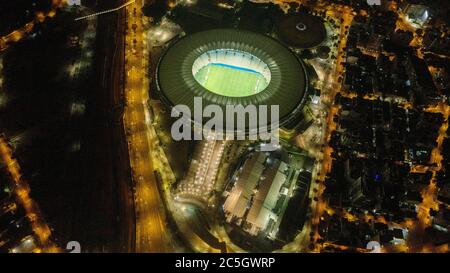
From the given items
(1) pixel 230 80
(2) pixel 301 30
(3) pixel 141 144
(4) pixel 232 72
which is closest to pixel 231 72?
(4) pixel 232 72

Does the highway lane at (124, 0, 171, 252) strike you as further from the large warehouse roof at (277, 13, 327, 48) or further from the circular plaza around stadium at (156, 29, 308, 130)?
the large warehouse roof at (277, 13, 327, 48)

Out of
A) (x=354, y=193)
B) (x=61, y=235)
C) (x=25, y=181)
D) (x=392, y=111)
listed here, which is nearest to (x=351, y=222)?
(x=354, y=193)

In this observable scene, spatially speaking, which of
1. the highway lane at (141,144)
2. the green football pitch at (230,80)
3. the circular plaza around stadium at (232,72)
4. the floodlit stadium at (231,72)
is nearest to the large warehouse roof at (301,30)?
the circular plaza around stadium at (232,72)

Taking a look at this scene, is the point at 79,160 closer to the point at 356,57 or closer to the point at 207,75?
the point at 207,75

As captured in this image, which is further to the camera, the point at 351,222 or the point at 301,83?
the point at 301,83

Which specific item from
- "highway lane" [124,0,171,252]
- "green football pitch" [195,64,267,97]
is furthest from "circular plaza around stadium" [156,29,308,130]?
"highway lane" [124,0,171,252]

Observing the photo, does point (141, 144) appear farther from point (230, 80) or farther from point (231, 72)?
point (231, 72)

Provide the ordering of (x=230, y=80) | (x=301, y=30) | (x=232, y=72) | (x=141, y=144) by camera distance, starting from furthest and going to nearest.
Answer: (x=301, y=30)
(x=232, y=72)
(x=230, y=80)
(x=141, y=144)

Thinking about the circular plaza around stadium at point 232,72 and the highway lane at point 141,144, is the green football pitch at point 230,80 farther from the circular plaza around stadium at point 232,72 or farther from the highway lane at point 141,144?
the highway lane at point 141,144
